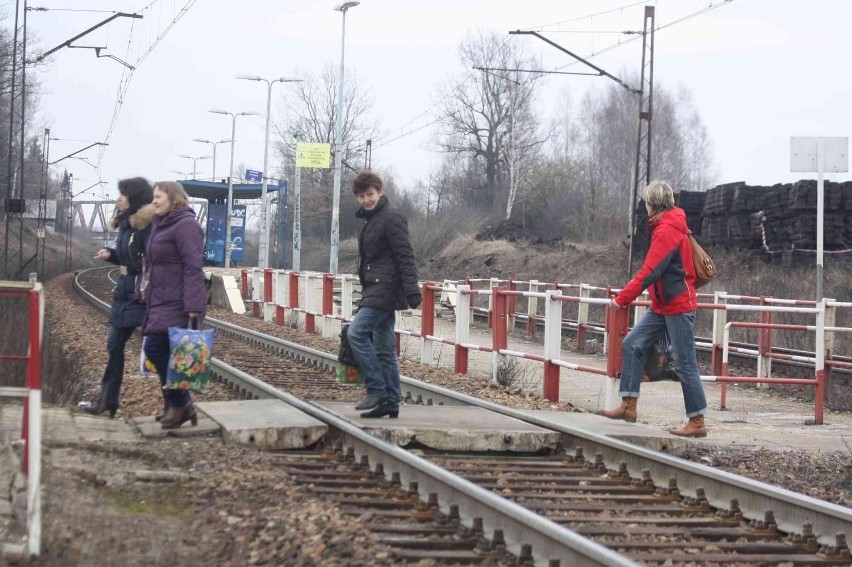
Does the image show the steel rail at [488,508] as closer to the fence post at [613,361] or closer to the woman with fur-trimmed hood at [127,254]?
the woman with fur-trimmed hood at [127,254]

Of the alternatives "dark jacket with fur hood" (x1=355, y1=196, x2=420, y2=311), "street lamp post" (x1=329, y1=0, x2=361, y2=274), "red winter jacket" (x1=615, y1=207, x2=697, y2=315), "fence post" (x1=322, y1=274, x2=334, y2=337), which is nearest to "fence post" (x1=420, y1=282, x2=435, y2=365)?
"fence post" (x1=322, y1=274, x2=334, y2=337)

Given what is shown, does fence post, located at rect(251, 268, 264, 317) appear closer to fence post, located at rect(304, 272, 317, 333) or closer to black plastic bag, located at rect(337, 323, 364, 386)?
fence post, located at rect(304, 272, 317, 333)

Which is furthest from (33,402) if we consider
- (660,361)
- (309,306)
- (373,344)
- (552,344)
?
(309,306)

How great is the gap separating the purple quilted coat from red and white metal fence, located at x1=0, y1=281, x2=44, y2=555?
2506 mm

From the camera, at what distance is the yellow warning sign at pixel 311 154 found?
47000 millimetres

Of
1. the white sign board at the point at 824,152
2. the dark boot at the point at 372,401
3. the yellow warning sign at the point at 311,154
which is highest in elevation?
the yellow warning sign at the point at 311,154

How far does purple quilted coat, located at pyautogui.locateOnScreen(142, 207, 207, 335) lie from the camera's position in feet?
25.0

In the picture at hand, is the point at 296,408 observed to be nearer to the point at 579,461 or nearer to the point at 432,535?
the point at 579,461

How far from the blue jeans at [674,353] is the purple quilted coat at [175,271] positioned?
343 centimetres

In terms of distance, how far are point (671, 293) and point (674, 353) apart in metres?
0.48

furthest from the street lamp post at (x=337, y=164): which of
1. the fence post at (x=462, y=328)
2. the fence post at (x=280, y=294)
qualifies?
the fence post at (x=462, y=328)

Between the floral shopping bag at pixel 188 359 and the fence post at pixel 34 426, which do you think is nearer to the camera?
the fence post at pixel 34 426

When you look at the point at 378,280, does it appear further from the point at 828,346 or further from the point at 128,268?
the point at 828,346

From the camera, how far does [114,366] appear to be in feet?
28.6
